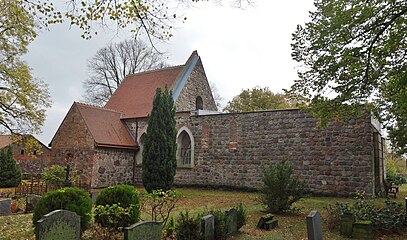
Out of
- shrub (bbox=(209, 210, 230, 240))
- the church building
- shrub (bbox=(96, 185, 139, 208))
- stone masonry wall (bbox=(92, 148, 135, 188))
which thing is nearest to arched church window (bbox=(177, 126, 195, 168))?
the church building

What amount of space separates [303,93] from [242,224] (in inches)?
153

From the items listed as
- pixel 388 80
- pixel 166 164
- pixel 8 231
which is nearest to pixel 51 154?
pixel 166 164

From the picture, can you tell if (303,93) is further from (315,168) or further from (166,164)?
(166,164)

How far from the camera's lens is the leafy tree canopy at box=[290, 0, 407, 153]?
6852 mm

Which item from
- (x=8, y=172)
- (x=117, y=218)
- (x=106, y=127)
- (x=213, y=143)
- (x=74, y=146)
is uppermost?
(x=106, y=127)

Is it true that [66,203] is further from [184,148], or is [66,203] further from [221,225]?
[184,148]

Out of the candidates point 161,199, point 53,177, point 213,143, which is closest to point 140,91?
point 213,143

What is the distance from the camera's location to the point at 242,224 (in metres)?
7.16

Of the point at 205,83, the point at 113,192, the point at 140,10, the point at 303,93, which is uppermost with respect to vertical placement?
the point at 205,83

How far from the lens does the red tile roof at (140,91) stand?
18.7 metres

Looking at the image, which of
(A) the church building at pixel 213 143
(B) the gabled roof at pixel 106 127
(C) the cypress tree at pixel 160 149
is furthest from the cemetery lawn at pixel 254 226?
(B) the gabled roof at pixel 106 127

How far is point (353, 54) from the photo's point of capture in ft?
23.7

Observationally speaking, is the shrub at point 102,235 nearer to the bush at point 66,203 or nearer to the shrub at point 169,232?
the bush at point 66,203

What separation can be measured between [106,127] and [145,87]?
433 cm
